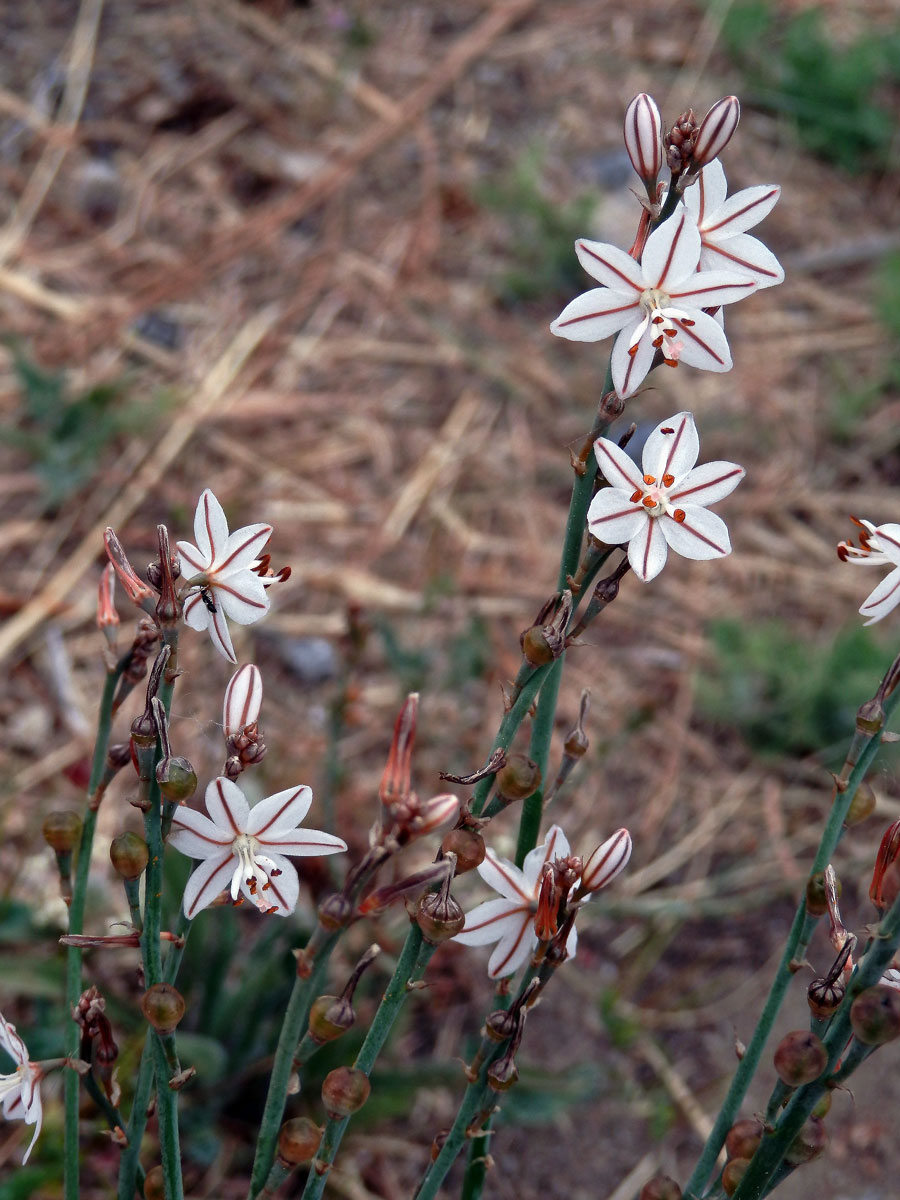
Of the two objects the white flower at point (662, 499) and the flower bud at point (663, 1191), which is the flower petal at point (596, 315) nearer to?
the white flower at point (662, 499)

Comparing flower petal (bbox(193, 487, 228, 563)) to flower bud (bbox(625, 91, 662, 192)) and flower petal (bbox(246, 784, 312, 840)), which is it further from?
flower bud (bbox(625, 91, 662, 192))

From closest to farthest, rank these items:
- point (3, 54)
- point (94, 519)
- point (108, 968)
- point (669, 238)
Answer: point (669, 238) < point (108, 968) < point (94, 519) < point (3, 54)

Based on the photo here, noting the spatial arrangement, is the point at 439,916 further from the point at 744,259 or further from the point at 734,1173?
the point at 744,259

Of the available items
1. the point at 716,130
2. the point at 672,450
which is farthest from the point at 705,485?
the point at 716,130

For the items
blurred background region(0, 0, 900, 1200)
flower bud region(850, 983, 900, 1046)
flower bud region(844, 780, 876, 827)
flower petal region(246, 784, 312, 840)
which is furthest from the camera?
blurred background region(0, 0, 900, 1200)

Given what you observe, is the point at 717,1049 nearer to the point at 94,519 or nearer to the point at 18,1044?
the point at 18,1044

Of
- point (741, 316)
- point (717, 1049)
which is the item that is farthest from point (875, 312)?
point (717, 1049)

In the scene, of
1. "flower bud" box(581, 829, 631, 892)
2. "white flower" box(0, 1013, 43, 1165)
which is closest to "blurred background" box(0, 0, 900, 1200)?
"white flower" box(0, 1013, 43, 1165)
